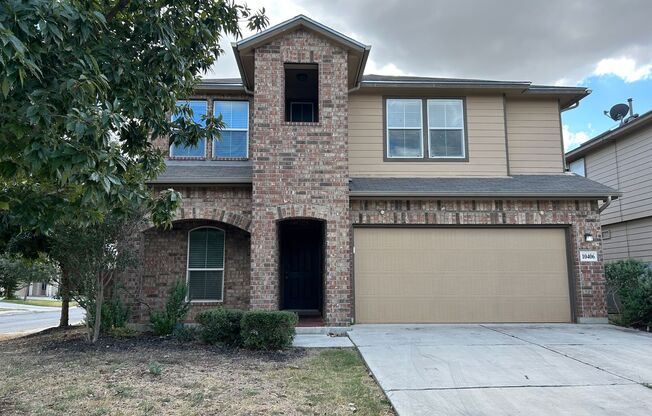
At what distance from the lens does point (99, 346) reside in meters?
7.89

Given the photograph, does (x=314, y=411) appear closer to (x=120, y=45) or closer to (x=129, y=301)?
(x=120, y=45)

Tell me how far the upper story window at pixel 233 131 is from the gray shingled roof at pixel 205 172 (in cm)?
25

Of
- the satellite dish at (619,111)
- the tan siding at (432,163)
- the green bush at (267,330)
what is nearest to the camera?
the green bush at (267,330)

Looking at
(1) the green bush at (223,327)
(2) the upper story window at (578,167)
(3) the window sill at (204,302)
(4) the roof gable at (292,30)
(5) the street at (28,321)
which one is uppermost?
(4) the roof gable at (292,30)

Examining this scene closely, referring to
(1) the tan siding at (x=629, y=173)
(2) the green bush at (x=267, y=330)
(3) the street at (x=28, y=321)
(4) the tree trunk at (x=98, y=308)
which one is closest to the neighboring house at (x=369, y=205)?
Result: (4) the tree trunk at (x=98, y=308)

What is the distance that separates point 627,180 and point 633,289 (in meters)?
5.06

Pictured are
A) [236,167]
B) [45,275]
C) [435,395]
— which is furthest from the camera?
[236,167]

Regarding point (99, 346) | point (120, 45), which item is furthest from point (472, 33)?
point (99, 346)

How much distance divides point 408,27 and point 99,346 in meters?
12.0

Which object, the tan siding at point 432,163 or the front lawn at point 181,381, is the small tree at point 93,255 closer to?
the front lawn at point 181,381

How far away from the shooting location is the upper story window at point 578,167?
52.3ft

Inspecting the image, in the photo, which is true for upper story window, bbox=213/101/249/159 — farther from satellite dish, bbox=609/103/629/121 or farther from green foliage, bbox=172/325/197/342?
satellite dish, bbox=609/103/629/121

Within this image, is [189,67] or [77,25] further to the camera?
[189,67]

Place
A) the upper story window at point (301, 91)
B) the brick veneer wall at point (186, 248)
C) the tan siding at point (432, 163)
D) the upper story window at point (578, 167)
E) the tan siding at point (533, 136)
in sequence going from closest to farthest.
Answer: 1. the brick veneer wall at point (186, 248)
2. the upper story window at point (301, 91)
3. the tan siding at point (432, 163)
4. the tan siding at point (533, 136)
5. the upper story window at point (578, 167)
